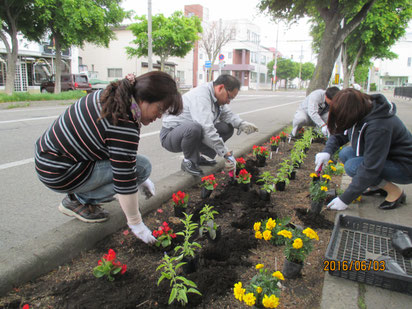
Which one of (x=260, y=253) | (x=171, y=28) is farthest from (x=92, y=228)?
(x=171, y=28)

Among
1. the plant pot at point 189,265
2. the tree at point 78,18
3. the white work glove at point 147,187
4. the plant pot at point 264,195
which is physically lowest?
the plant pot at point 189,265

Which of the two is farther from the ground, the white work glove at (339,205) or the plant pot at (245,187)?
the white work glove at (339,205)

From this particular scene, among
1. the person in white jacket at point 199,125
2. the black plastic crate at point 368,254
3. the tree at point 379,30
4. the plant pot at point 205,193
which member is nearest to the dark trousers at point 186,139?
the person in white jacket at point 199,125

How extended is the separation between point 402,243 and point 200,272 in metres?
1.43

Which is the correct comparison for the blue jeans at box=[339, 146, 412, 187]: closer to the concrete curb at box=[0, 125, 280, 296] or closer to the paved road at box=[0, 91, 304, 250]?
the concrete curb at box=[0, 125, 280, 296]

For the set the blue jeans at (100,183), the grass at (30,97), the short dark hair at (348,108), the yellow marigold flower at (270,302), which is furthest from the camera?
the grass at (30,97)

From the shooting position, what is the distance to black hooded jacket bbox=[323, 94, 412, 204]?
2617mm

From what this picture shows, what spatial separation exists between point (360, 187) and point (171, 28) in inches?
1006

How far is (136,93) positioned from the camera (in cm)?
189

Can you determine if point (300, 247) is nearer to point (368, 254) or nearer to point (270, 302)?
point (270, 302)

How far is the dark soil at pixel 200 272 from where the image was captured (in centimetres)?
167

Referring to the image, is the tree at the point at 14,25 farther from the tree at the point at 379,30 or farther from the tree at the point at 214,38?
the tree at the point at 214,38

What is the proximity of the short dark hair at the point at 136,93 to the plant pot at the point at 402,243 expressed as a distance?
1.83 m

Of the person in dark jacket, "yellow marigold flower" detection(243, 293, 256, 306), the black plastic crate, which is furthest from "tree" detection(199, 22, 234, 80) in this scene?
"yellow marigold flower" detection(243, 293, 256, 306)
